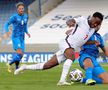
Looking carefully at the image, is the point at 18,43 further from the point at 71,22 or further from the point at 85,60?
the point at 71,22

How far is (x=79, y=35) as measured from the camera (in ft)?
35.3

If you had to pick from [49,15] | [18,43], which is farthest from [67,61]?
[49,15]

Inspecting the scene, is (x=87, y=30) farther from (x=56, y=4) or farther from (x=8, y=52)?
(x=56, y=4)

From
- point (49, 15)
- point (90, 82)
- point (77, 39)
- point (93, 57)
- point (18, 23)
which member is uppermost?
point (49, 15)

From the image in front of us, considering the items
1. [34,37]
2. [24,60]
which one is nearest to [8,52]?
[24,60]

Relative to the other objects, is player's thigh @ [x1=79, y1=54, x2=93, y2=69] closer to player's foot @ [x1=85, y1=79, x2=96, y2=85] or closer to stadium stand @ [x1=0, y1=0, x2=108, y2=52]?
player's foot @ [x1=85, y1=79, x2=96, y2=85]

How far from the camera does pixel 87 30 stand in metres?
10.8

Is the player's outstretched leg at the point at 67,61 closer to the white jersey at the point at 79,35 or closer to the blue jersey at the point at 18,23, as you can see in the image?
the white jersey at the point at 79,35

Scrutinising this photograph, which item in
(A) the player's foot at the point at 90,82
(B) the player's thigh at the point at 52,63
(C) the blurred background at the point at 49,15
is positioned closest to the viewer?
(A) the player's foot at the point at 90,82

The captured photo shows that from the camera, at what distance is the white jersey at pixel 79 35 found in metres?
10.8

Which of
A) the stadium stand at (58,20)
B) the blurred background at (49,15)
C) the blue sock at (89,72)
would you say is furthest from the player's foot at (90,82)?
the stadium stand at (58,20)

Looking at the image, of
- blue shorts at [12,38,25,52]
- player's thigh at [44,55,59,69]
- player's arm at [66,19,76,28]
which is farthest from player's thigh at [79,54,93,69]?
blue shorts at [12,38,25,52]

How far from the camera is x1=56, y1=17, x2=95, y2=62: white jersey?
10773 mm

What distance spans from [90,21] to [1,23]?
65.5 feet
